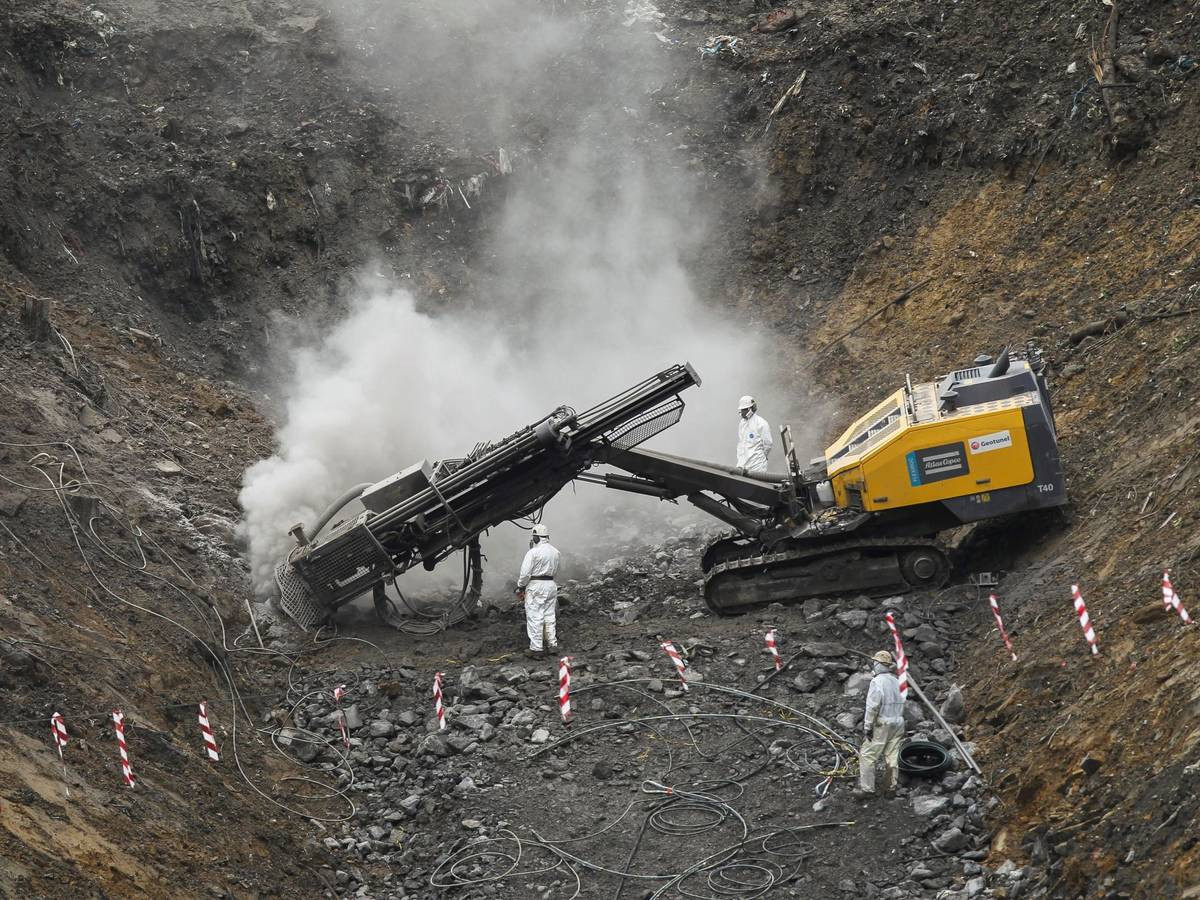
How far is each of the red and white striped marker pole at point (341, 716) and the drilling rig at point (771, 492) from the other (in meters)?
1.69

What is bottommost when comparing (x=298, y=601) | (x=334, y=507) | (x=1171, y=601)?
(x=1171, y=601)

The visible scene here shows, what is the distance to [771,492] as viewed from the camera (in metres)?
12.3

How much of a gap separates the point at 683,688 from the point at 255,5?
16.7 meters

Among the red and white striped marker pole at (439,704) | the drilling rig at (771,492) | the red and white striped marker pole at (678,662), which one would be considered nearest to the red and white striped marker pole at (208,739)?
the red and white striped marker pole at (439,704)

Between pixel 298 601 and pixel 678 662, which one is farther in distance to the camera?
pixel 298 601

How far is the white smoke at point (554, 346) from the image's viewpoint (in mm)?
15148

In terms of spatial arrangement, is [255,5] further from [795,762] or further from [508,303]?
[795,762]

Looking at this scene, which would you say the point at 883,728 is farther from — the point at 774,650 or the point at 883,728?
the point at 774,650

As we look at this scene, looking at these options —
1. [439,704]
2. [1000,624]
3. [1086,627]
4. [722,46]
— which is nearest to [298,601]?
[439,704]

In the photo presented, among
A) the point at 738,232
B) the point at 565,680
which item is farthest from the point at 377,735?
the point at 738,232

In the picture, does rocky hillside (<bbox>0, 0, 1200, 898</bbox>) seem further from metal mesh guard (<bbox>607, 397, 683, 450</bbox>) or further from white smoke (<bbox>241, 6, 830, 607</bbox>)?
metal mesh guard (<bbox>607, 397, 683, 450</bbox>)

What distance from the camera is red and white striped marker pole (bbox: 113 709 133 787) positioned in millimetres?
8031

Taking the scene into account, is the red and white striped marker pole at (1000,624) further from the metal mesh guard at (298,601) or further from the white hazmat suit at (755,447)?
the metal mesh guard at (298,601)

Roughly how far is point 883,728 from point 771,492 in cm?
416
